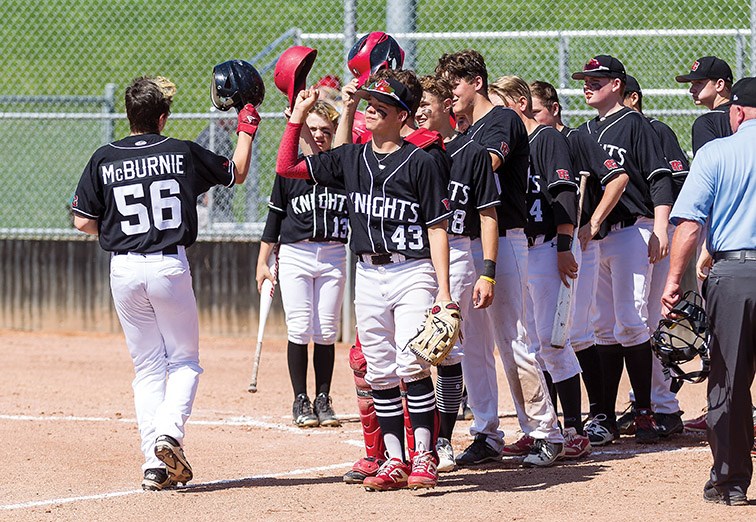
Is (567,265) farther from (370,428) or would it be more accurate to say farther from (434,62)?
(434,62)

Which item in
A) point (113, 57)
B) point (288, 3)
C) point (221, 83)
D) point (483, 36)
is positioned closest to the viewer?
point (221, 83)

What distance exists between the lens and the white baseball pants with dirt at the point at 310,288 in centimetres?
795

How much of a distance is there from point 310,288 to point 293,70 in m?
2.31

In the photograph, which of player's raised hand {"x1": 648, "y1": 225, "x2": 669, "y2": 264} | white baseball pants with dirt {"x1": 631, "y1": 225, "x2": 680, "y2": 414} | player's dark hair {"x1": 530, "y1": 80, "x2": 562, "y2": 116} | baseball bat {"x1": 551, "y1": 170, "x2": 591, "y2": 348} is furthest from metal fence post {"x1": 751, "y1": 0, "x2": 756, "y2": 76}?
baseball bat {"x1": 551, "y1": 170, "x2": 591, "y2": 348}

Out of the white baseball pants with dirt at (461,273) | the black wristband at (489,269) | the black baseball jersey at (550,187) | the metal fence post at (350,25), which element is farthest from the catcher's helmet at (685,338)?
the metal fence post at (350,25)

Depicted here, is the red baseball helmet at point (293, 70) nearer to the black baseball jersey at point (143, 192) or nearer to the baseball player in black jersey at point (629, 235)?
the black baseball jersey at point (143, 192)

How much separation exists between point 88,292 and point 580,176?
7596 mm

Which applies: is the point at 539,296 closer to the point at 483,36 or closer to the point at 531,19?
the point at 483,36

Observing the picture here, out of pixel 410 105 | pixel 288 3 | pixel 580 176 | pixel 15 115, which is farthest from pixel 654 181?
pixel 288 3

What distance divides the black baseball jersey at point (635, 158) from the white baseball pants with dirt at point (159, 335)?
2.90 metres

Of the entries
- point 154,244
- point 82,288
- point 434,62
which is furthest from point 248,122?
point 82,288

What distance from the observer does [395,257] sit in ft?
18.3

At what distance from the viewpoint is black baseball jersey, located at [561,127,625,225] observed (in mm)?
6801

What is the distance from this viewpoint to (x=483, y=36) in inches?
497
